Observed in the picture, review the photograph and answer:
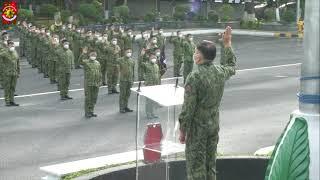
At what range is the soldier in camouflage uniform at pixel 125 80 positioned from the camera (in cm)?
1595

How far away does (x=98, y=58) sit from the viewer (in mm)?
21109

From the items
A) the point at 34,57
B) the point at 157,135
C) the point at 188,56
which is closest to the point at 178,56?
the point at 188,56

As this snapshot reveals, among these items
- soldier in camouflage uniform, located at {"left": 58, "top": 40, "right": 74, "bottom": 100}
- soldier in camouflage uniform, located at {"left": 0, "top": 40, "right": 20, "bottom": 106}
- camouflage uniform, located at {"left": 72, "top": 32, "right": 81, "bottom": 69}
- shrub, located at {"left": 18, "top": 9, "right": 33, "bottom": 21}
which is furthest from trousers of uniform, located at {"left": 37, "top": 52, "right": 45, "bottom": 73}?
shrub, located at {"left": 18, "top": 9, "right": 33, "bottom": 21}

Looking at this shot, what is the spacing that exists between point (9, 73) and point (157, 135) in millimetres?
10750

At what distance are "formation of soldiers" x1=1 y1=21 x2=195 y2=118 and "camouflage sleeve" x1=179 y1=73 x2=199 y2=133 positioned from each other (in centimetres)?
160

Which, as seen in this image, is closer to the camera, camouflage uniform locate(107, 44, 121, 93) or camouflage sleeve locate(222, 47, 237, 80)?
camouflage sleeve locate(222, 47, 237, 80)

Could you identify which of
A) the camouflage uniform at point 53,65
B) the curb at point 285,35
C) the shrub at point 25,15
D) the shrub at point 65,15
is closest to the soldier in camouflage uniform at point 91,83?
the camouflage uniform at point 53,65

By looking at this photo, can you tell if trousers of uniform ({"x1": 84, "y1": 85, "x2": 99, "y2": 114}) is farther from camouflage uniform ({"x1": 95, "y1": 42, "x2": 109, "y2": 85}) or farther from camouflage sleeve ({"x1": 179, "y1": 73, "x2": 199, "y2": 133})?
camouflage sleeve ({"x1": 179, "y1": 73, "x2": 199, "y2": 133})

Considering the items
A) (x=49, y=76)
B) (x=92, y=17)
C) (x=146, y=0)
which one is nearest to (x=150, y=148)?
(x=49, y=76)

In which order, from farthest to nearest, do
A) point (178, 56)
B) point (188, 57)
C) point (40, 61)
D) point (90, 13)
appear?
point (90, 13) → point (40, 61) → point (178, 56) → point (188, 57)

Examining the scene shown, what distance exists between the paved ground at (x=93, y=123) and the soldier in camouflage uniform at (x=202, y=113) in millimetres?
1298

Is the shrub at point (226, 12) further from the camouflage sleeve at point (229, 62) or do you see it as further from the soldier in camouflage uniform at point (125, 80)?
the camouflage sleeve at point (229, 62)

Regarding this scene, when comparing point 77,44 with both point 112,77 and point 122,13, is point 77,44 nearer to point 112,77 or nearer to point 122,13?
point 112,77

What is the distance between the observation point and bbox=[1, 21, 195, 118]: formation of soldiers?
1570 centimetres
